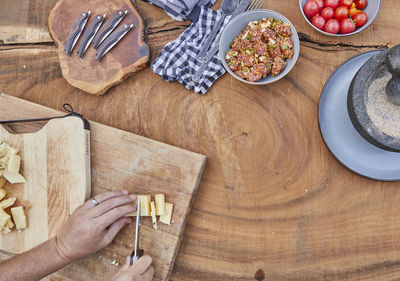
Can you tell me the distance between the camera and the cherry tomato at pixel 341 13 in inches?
42.0

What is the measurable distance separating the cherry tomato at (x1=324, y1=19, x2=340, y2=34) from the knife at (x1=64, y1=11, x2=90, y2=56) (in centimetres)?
80

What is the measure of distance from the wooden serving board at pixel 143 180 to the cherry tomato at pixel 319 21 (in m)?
0.56

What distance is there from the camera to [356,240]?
1.06 m

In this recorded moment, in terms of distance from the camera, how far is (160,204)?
1.05 meters

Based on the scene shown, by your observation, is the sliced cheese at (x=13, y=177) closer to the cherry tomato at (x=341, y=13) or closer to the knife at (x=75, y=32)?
the knife at (x=75, y=32)

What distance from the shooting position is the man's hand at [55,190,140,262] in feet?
3.36

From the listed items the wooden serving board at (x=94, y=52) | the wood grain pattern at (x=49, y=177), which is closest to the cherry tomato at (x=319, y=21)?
the wooden serving board at (x=94, y=52)

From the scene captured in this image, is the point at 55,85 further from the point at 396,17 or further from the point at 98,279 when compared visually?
the point at 396,17

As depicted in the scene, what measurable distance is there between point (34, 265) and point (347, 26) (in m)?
1.22

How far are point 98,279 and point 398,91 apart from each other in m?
1.03

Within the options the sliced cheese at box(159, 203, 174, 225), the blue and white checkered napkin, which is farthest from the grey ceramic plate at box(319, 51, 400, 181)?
the sliced cheese at box(159, 203, 174, 225)

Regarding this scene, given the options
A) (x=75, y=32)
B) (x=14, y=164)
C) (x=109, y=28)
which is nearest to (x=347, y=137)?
(x=109, y=28)

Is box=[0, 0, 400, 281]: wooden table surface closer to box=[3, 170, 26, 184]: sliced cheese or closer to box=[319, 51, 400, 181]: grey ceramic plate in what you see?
box=[319, 51, 400, 181]: grey ceramic plate

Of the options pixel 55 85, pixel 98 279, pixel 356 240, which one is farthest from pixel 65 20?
pixel 356 240
